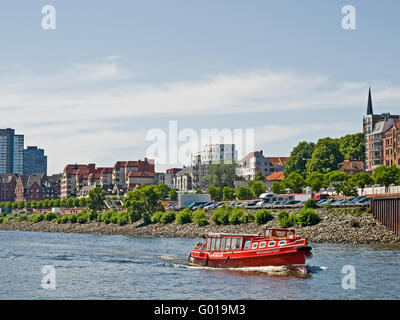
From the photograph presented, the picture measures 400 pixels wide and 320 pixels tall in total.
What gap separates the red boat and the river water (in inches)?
40.6

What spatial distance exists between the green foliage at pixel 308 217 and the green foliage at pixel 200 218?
92.6 feet

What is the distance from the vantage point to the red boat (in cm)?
6056

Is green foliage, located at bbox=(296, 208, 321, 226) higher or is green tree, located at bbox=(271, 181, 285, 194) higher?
green tree, located at bbox=(271, 181, 285, 194)

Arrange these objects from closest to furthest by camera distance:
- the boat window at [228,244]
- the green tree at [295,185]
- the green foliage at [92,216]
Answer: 1. the boat window at [228,244]
2. the green tree at [295,185]
3. the green foliage at [92,216]

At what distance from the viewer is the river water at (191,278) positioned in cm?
5047

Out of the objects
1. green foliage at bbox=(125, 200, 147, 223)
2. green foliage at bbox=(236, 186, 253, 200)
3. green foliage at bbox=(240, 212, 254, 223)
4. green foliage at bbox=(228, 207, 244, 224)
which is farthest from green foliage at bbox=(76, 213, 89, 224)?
green foliage at bbox=(240, 212, 254, 223)

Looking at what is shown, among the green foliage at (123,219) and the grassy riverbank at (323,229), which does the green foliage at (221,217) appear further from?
the green foliage at (123,219)

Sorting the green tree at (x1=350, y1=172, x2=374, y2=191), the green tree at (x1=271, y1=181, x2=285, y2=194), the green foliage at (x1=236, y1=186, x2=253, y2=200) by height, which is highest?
the green tree at (x1=350, y1=172, x2=374, y2=191)

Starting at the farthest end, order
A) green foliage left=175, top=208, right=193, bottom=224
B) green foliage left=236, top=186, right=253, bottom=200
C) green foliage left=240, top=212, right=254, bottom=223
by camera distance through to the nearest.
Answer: green foliage left=236, top=186, right=253, bottom=200 < green foliage left=175, top=208, right=193, bottom=224 < green foliage left=240, top=212, right=254, bottom=223

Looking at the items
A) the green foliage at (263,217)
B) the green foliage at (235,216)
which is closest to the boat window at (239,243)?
the green foliage at (263,217)

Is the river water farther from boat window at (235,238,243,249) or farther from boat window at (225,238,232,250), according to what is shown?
boat window at (225,238,232,250)
